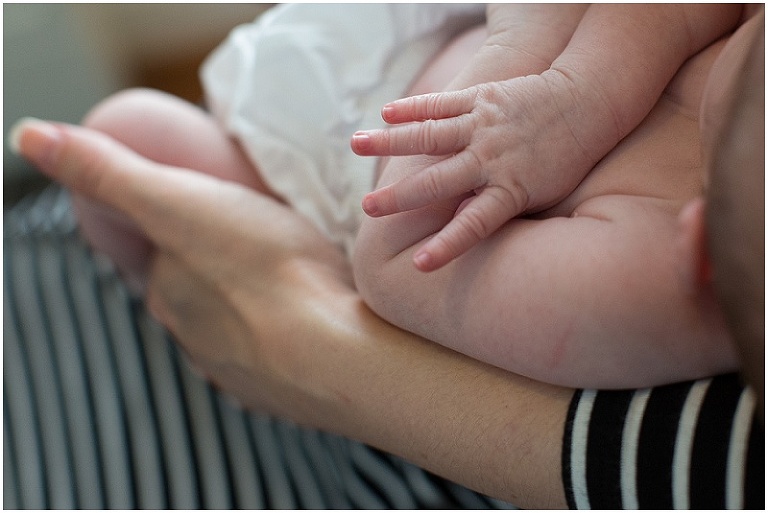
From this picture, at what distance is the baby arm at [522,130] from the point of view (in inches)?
16.2

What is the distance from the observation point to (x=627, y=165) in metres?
0.44

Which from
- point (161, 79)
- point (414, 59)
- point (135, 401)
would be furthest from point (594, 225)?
point (161, 79)

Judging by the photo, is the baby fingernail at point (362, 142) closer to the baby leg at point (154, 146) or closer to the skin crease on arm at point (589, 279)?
the skin crease on arm at point (589, 279)

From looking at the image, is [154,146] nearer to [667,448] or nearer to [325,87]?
[325,87]

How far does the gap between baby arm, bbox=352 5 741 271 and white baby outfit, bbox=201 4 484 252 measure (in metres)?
0.16

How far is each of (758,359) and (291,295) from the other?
36 centimetres

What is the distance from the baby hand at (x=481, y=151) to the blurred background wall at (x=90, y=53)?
754mm

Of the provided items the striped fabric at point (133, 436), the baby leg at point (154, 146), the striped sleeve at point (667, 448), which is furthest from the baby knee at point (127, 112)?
the striped sleeve at point (667, 448)

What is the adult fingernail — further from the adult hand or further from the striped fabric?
the striped fabric

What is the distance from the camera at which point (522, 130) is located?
42cm

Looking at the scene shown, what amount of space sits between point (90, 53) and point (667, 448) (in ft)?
3.42

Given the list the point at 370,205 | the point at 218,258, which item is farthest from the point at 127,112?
the point at 370,205

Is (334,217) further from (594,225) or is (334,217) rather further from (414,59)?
(594,225)

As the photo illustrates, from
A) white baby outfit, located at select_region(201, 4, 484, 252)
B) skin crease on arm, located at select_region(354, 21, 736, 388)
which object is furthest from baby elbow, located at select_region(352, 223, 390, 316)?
white baby outfit, located at select_region(201, 4, 484, 252)
